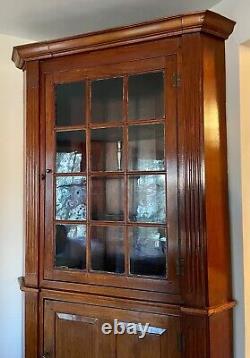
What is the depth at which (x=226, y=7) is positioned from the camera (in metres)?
1.78

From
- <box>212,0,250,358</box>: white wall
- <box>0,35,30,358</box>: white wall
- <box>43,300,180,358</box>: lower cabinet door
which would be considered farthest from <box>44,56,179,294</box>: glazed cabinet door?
<box>0,35,30,358</box>: white wall

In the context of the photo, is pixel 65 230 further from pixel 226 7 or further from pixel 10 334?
pixel 226 7

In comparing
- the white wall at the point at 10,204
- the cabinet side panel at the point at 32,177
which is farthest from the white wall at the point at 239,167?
the white wall at the point at 10,204

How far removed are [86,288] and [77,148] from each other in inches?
24.5

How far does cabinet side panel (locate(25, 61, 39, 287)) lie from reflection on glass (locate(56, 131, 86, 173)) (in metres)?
0.11

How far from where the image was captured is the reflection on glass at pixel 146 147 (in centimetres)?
165

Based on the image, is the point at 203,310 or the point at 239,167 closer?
the point at 203,310

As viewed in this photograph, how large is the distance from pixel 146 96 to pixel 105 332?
3.35 ft

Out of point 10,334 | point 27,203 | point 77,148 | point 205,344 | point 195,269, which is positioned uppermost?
point 77,148

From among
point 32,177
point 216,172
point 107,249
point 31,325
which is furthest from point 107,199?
point 31,325

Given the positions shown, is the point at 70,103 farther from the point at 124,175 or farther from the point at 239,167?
the point at 239,167

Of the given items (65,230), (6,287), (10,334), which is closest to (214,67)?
(65,230)

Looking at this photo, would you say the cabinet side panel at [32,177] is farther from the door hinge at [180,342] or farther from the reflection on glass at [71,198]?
the door hinge at [180,342]

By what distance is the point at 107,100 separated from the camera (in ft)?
5.72
